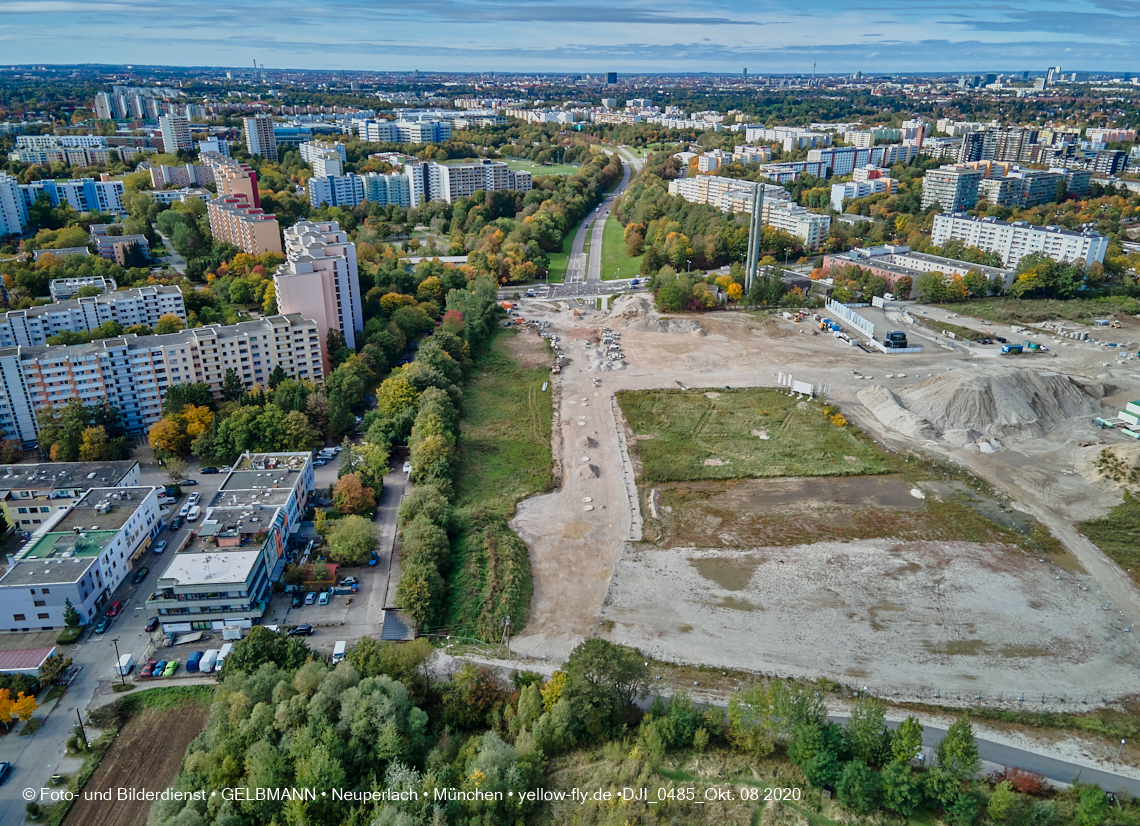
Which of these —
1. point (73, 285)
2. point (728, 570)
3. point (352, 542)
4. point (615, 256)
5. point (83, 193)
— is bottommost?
point (728, 570)

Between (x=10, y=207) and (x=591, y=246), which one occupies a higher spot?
(x=10, y=207)

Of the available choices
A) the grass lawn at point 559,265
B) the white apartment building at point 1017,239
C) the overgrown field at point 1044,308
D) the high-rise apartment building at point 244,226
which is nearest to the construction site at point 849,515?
the overgrown field at point 1044,308

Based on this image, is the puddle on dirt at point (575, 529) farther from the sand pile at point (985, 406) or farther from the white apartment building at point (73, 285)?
the white apartment building at point (73, 285)

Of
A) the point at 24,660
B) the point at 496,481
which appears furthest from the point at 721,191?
the point at 24,660

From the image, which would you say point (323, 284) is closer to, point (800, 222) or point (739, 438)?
point (739, 438)

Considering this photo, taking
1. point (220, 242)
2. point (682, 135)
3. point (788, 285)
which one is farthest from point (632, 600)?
point (682, 135)

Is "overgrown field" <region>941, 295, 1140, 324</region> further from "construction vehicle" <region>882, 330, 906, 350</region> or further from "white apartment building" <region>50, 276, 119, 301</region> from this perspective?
"white apartment building" <region>50, 276, 119, 301</region>

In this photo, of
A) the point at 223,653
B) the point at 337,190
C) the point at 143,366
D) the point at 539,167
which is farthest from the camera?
the point at 539,167

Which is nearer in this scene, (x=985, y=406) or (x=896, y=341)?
(x=985, y=406)
